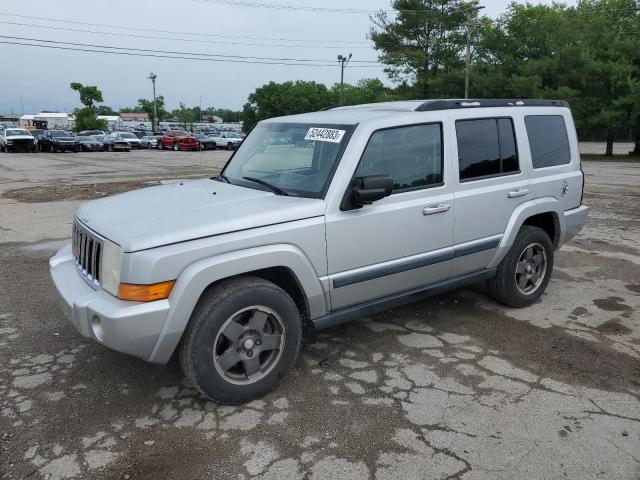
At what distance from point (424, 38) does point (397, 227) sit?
47460mm

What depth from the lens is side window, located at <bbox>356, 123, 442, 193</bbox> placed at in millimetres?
3707

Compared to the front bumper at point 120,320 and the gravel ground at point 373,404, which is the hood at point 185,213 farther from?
the gravel ground at point 373,404

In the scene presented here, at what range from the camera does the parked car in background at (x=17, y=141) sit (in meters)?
35.4

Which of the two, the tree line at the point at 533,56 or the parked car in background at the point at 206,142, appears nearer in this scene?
the tree line at the point at 533,56

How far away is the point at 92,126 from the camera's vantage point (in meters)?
62.0

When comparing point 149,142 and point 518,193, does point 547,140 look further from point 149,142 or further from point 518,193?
point 149,142

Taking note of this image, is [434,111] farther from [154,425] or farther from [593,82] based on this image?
[593,82]

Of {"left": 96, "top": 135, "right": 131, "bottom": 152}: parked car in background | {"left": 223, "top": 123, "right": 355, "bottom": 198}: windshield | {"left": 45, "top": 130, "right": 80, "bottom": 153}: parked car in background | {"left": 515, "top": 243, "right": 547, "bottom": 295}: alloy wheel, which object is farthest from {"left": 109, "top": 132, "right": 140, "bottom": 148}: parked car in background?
{"left": 515, "top": 243, "right": 547, "bottom": 295}: alloy wheel

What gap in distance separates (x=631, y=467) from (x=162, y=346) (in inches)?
99.4

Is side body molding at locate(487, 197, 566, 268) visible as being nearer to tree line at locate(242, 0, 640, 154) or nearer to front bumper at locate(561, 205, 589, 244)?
front bumper at locate(561, 205, 589, 244)

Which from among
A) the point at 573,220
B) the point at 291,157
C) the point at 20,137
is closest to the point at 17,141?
the point at 20,137

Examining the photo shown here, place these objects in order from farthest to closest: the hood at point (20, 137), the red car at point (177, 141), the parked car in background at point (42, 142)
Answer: the red car at point (177, 141) → the parked car in background at point (42, 142) → the hood at point (20, 137)

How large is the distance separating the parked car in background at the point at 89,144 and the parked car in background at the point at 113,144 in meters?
0.66

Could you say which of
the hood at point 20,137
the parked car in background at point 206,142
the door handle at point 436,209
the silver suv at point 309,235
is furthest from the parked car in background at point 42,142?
the door handle at point 436,209
